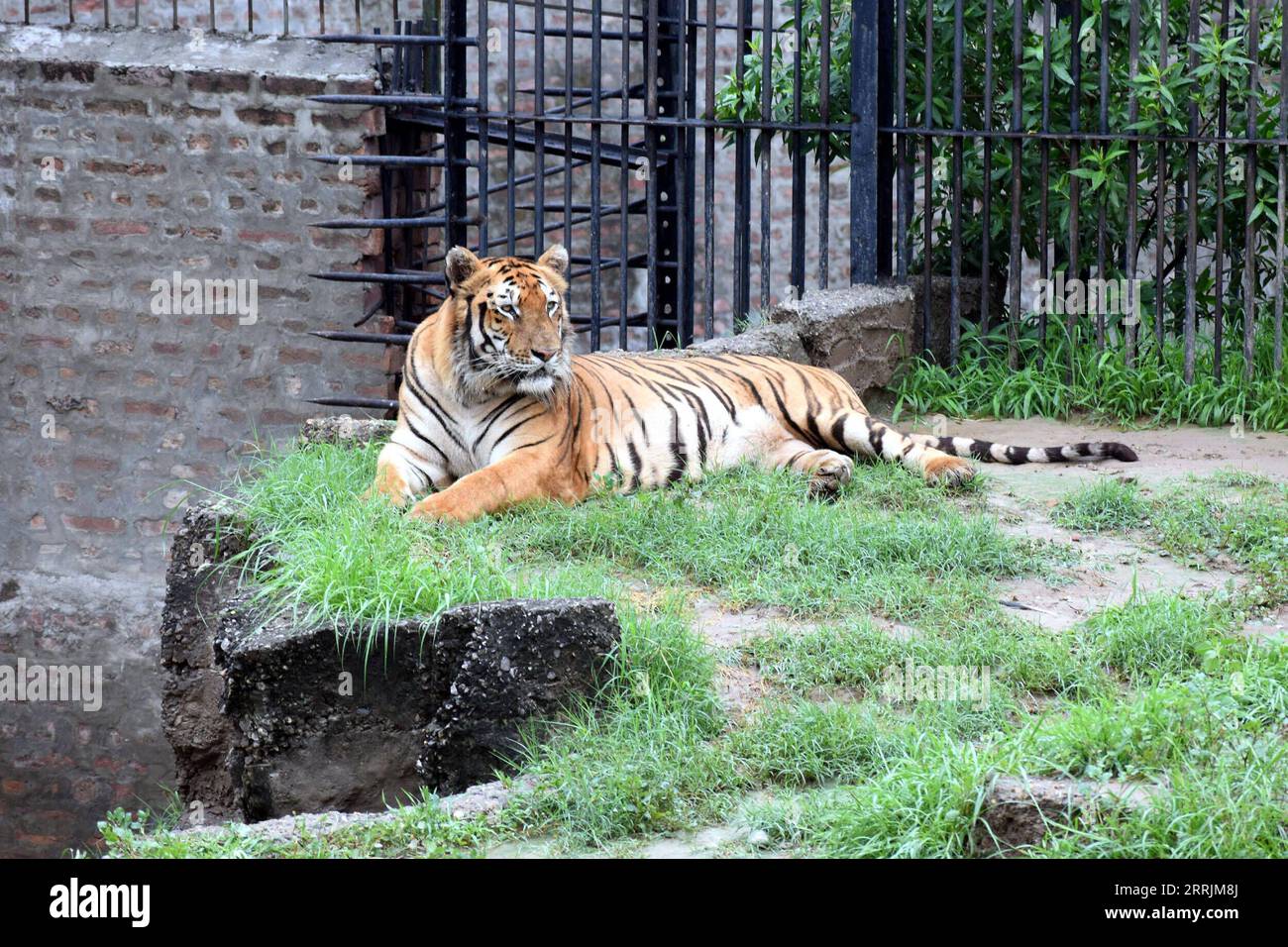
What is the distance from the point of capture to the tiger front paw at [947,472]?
6234mm

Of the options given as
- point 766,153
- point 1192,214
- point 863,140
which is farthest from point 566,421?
point 1192,214

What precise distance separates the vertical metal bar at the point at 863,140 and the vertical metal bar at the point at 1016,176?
708 millimetres

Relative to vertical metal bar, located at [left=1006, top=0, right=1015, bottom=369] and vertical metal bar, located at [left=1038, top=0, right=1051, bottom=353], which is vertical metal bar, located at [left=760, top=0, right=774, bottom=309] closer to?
vertical metal bar, located at [left=1006, top=0, right=1015, bottom=369]

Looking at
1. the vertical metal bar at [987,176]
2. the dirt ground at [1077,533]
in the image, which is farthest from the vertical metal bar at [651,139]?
the vertical metal bar at [987,176]

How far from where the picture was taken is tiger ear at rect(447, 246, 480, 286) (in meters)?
6.01

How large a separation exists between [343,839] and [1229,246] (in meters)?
6.48

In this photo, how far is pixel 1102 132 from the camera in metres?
8.00

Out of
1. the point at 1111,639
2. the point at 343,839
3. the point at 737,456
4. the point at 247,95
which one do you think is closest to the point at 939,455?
the point at 737,456

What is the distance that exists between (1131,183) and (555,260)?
3.31 m

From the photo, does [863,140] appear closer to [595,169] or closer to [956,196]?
[956,196]

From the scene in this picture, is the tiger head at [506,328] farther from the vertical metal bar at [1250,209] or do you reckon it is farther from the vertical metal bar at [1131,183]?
the vertical metal bar at [1250,209]

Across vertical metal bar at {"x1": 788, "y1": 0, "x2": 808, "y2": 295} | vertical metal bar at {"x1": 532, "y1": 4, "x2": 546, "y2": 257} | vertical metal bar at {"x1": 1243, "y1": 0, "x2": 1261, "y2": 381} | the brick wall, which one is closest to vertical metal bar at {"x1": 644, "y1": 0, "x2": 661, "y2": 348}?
vertical metal bar at {"x1": 532, "y1": 4, "x2": 546, "y2": 257}

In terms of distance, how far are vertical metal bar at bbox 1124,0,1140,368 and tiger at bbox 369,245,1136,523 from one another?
1562mm

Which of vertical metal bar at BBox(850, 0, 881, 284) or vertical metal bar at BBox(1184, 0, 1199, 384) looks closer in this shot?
vertical metal bar at BBox(1184, 0, 1199, 384)
